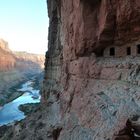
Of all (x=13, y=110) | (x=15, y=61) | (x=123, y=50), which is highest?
(x=15, y=61)

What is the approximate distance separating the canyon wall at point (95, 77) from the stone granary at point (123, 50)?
32 cm

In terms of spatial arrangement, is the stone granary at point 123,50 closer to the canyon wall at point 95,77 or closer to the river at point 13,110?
the canyon wall at point 95,77

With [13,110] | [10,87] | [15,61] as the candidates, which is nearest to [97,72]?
[13,110]

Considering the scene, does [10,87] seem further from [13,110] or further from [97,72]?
[97,72]

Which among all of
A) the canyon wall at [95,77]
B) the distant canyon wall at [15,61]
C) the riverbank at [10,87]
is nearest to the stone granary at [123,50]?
the canyon wall at [95,77]

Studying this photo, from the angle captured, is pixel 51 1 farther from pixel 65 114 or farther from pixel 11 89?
pixel 11 89

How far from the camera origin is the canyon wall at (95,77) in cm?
1730

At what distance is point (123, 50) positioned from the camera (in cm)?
2402

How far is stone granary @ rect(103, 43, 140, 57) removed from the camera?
22766mm

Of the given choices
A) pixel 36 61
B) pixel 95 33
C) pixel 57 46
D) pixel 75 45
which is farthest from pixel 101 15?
pixel 36 61

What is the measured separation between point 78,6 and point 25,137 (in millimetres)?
12993

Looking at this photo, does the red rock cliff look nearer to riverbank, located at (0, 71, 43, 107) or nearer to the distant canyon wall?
riverbank, located at (0, 71, 43, 107)

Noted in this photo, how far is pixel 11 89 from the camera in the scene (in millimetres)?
93250

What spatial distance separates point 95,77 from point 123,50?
2995 millimetres
